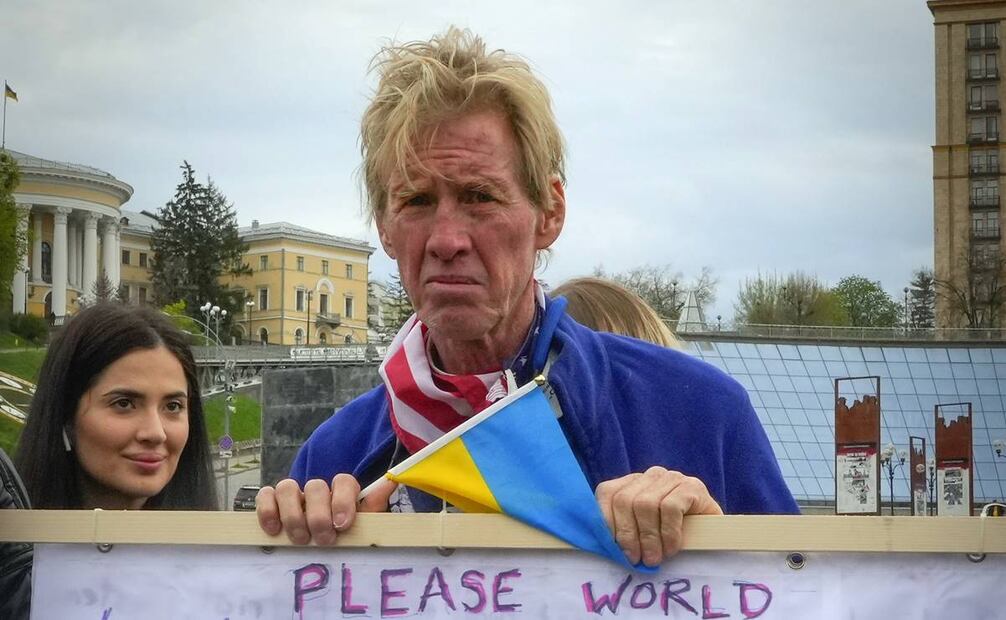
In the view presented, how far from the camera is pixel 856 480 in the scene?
2361 cm

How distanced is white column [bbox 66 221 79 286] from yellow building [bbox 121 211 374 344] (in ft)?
52.1

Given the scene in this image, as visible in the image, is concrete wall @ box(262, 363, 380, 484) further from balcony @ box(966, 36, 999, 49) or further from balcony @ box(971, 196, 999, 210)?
balcony @ box(971, 196, 999, 210)

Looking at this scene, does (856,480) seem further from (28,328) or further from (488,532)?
(28,328)

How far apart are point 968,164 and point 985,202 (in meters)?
2.38

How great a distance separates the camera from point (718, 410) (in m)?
2.01

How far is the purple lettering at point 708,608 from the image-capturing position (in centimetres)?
162

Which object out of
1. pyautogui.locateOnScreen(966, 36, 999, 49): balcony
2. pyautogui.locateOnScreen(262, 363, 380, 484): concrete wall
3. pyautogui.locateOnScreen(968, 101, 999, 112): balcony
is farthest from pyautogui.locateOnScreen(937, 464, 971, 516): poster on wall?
pyautogui.locateOnScreen(968, 101, 999, 112): balcony

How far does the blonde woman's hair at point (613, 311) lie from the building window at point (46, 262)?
6980 centimetres

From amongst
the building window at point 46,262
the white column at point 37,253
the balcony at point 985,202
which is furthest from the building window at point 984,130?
the building window at point 46,262

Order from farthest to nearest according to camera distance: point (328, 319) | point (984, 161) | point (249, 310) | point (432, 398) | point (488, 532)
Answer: point (328, 319) < point (249, 310) < point (984, 161) < point (432, 398) < point (488, 532)

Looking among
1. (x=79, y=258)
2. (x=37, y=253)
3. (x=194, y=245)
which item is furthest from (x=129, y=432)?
(x=194, y=245)

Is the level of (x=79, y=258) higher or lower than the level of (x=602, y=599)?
higher

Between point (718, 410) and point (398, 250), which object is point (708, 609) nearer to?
point (718, 410)

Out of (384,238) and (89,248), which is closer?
(384,238)
